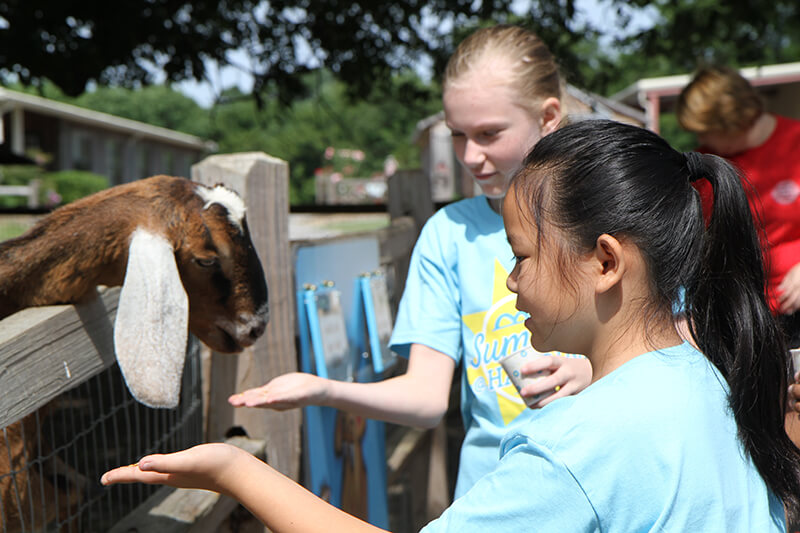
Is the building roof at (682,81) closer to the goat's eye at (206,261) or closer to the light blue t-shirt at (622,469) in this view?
the goat's eye at (206,261)

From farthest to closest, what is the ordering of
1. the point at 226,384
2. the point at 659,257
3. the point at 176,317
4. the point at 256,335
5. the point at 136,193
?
the point at 226,384 < the point at 256,335 < the point at 136,193 < the point at 176,317 < the point at 659,257

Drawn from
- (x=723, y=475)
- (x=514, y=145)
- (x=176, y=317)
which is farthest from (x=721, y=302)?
(x=176, y=317)

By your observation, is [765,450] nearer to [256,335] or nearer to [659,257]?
[659,257]

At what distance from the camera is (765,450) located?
49.5 inches

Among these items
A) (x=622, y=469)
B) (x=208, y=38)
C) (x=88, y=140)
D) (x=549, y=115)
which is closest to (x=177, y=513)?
(x=622, y=469)

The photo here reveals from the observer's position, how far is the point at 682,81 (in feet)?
59.1

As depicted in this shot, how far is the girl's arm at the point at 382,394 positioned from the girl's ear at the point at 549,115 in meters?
0.67

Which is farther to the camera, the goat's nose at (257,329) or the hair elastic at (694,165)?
the goat's nose at (257,329)

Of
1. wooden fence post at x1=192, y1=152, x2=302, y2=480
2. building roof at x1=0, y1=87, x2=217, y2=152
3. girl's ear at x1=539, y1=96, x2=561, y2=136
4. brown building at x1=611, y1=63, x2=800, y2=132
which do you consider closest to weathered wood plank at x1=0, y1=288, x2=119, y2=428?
wooden fence post at x1=192, y1=152, x2=302, y2=480

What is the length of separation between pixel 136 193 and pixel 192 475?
1001 mm

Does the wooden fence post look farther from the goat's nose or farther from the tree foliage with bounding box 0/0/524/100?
the tree foliage with bounding box 0/0/524/100

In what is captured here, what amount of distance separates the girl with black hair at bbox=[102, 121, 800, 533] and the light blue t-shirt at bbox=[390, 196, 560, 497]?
68 centimetres

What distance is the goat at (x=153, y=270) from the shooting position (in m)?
1.80

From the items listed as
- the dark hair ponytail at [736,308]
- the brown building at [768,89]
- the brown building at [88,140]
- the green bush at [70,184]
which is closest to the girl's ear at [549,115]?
the dark hair ponytail at [736,308]
